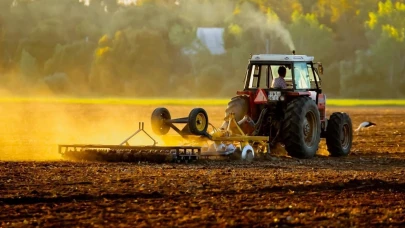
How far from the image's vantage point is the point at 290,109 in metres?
23.1

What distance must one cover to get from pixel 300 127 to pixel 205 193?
6908 millimetres

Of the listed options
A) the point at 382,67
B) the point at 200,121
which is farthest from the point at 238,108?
the point at 382,67

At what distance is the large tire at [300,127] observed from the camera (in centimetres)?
2298

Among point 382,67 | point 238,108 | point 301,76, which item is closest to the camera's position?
point 238,108

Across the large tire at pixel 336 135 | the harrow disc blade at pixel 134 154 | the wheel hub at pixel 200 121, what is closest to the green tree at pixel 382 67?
the large tire at pixel 336 135

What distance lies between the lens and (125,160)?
21.9m

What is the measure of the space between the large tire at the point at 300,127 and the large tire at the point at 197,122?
191 centimetres

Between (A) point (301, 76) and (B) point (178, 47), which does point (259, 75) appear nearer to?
(A) point (301, 76)

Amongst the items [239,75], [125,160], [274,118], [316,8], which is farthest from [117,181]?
[316,8]

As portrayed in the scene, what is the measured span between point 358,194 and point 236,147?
621cm

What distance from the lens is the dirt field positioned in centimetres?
1398

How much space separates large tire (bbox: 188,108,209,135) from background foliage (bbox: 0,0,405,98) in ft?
213

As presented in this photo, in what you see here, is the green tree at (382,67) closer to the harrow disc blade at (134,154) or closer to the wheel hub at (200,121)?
the wheel hub at (200,121)

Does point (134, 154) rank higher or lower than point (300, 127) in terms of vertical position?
lower
